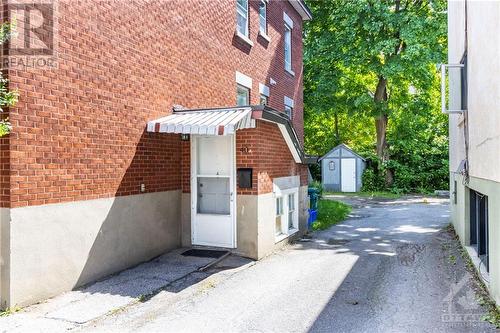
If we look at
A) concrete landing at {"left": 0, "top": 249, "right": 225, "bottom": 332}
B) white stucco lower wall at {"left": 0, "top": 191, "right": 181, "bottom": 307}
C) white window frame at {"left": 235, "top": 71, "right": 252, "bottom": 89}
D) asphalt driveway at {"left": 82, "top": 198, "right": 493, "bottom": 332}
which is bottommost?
asphalt driveway at {"left": 82, "top": 198, "right": 493, "bottom": 332}

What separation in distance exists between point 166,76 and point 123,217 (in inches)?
120

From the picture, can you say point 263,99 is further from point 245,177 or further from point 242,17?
point 245,177

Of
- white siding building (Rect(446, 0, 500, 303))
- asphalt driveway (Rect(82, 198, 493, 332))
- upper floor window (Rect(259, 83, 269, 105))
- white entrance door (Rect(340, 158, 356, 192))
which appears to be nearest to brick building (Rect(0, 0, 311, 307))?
asphalt driveway (Rect(82, 198, 493, 332))

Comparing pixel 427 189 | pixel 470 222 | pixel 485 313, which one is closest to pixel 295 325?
pixel 485 313

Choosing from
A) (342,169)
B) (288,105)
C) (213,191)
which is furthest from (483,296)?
(342,169)

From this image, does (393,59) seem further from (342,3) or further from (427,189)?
(427,189)

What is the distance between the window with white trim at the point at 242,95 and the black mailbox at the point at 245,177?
405 centimetres

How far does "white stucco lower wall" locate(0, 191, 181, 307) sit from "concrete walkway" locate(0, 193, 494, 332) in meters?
0.46

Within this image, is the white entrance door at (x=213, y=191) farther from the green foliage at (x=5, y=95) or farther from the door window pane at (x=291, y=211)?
the green foliage at (x=5, y=95)

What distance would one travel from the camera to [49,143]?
224 inches

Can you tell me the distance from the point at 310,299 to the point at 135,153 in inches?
156

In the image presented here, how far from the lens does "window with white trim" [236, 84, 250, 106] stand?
468 inches

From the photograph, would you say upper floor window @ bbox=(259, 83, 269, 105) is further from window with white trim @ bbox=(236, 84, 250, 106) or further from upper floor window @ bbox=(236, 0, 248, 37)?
upper floor window @ bbox=(236, 0, 248, 37)

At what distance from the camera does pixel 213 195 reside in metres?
8.66
